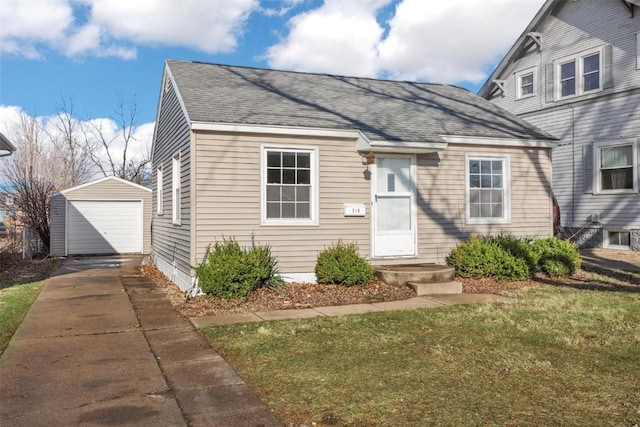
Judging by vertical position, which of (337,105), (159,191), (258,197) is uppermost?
(337,105)

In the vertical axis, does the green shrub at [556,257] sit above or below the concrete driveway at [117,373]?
above

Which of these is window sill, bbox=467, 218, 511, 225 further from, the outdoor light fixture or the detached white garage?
the detached white garage

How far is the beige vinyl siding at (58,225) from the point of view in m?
18.6

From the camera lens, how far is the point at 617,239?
16.3m

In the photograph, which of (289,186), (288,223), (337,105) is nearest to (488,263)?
(288,223)

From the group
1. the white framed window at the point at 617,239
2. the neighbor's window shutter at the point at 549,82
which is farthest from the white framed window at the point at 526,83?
the white framed window at the point at 617,239

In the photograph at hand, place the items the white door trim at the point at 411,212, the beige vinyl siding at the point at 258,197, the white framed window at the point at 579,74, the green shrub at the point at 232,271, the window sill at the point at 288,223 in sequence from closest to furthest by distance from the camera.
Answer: the green shrub at the point at 232,271, the beige vinyl siding at the point at 258,197, the window sill at the point at 288,223, the white door trim at the point at 411,212, the white framed window at the point at 579,74

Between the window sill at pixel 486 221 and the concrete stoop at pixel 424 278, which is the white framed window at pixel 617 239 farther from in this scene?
the concrete stoop at pixel 424 278

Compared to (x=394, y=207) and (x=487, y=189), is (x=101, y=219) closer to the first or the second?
(x=394, y=207)

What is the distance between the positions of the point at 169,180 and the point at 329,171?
14.7ft

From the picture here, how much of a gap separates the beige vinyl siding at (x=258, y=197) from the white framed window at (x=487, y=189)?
2.61 meters

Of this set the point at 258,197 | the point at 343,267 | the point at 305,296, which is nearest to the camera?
the point at 305,296

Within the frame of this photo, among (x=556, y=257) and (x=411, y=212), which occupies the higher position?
(x=411, y=212)

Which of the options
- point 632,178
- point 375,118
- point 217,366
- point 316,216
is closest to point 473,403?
point 217,366
